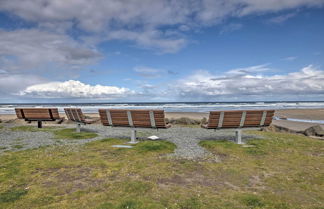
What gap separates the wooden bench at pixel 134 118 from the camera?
8.11 metres

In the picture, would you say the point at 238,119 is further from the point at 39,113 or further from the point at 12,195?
the point at 39,113

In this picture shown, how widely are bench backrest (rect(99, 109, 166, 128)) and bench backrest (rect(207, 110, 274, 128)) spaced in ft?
6.55

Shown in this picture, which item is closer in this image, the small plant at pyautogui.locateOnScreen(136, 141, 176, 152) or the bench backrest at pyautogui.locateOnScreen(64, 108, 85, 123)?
the small plant at pyautogui.locateOnScreen(136, 141, 176, 152)

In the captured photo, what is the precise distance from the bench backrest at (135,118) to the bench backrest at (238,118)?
200 cm

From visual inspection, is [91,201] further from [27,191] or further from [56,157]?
[56,157]

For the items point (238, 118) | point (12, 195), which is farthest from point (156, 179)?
point (238, 118)

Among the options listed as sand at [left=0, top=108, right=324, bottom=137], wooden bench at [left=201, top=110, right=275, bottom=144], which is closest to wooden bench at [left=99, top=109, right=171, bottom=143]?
wooden bench at [left=201, top=110, right=275, bottom=144]

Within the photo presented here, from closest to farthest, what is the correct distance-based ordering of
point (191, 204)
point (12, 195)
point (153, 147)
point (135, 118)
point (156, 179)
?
1. point (191, 204)
2. point (12, 195)
3. point (156, 179)
4. point (153, 147)
5. point (135, 118)

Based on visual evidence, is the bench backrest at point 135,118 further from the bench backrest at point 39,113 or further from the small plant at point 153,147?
the bench backrest at point 39,113

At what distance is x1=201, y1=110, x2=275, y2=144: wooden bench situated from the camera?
8.06 metres

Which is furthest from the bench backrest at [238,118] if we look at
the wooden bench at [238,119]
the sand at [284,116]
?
the sand at [284,116]

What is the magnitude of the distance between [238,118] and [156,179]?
4870 mm

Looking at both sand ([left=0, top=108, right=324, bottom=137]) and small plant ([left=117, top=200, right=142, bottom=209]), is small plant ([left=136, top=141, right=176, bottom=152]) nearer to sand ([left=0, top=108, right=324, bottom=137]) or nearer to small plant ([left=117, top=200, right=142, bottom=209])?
small plant ([left=117, top=200, right=142, bottom=209])

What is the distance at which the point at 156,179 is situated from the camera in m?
4.64
